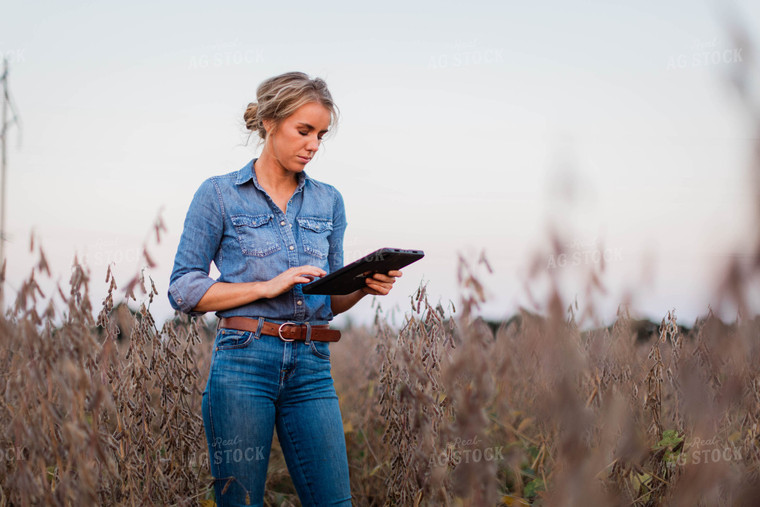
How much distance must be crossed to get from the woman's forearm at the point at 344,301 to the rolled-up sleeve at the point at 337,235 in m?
0.16

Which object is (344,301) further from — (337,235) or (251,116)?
(251,116)

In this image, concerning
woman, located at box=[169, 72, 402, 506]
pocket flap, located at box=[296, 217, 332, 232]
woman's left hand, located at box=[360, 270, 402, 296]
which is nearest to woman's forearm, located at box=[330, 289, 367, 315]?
woman, located at box=[169, 72, 402, 506]

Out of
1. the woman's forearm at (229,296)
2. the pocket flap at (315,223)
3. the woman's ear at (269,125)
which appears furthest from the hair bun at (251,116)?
the woman's forearm at (229,296)

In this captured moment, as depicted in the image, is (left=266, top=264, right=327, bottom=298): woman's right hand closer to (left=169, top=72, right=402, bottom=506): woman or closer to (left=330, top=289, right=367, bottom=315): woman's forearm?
(left=169, top=72, right=402, bottom=506): woman

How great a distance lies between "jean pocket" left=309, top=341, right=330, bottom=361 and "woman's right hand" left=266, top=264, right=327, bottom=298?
0.23 m

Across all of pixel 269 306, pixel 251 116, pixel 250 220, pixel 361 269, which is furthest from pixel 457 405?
pixel 251 116

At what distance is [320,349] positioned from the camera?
219 centimetres

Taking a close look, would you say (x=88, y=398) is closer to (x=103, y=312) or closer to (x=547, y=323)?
(x=103, y=312)

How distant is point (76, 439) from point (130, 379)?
1.04 m

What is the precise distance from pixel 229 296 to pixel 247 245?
21cm

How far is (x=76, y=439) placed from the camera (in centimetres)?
146

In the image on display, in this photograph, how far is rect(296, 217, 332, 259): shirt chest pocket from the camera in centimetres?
231

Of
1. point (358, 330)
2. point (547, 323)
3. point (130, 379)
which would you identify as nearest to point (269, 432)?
point (130, 379)

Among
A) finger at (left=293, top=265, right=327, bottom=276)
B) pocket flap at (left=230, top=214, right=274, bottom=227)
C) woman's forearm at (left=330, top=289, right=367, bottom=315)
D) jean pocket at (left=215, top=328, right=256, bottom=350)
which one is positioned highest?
pocket flap at (left=230, top=214, right=274, bottom=227)
